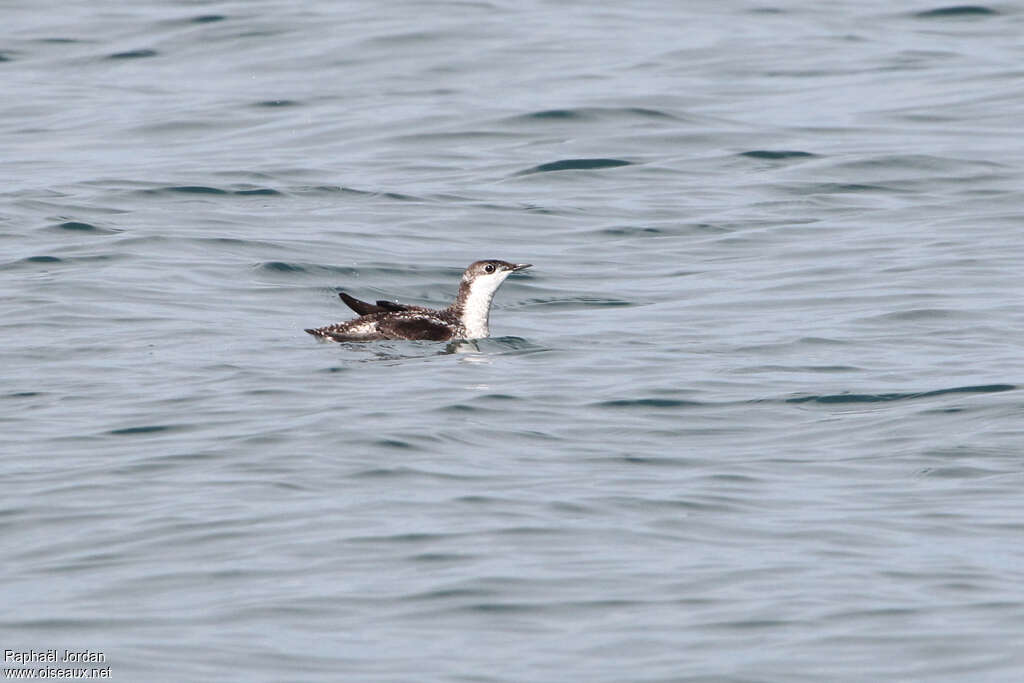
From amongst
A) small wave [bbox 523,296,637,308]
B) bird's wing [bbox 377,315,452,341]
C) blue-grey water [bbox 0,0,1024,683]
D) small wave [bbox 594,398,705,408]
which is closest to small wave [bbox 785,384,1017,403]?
blue-grey water [bbox 0,0,1024,683]

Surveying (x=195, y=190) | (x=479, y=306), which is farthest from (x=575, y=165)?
(x=479, y=306)

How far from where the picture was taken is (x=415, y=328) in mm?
15188

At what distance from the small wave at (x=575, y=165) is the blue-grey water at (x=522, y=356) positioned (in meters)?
0.10

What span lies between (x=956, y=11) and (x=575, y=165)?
37.6ft

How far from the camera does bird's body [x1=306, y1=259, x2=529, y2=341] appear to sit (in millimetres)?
14828

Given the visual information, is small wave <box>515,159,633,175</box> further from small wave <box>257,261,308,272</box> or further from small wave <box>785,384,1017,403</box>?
small wave <box>785,384,1017,403</box>

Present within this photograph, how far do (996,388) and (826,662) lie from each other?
5468 mm

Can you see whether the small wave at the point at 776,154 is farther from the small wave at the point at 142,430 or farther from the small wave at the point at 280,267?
the small wave at the point at 142,430

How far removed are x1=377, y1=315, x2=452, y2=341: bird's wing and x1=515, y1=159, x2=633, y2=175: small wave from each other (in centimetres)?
750

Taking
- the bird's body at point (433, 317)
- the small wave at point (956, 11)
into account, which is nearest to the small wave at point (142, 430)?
the bird's body at point (433, 317)

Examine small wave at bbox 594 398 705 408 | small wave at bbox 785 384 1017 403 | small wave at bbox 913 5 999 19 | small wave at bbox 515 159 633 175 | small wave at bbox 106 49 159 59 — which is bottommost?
small wave at bbox 515 159 633 175

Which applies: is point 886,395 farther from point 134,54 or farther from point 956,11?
point 956,11

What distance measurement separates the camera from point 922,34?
30.0 meters

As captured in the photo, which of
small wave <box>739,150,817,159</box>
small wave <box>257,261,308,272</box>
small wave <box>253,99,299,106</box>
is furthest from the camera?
small wave <box>253,99,299,106</box>
